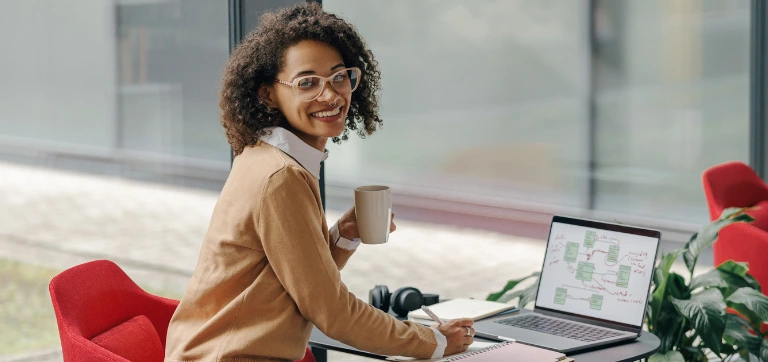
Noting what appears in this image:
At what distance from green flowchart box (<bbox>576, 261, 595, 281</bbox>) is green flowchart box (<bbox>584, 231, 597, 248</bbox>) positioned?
0.16ft

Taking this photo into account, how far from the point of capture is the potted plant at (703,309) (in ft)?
10.1

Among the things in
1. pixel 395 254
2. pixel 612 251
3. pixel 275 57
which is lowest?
pixel 395 254

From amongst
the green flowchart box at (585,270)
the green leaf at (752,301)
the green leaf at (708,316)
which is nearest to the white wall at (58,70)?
the green flowchart box at (585,270)

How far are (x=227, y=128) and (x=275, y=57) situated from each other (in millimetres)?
198

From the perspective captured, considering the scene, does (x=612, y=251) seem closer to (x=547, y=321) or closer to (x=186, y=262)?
(x=547, y=321)

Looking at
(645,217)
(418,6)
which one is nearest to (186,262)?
(418,6)

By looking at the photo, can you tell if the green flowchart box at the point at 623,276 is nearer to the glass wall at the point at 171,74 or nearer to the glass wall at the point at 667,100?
the glass wall at the point at 171,74

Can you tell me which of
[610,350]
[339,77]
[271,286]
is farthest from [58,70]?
[610,350]

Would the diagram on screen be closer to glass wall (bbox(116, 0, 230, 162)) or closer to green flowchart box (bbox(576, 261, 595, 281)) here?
green flowchart box (bbox(576, 261, 595, 281))

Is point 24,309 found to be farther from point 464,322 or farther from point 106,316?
point 464,322

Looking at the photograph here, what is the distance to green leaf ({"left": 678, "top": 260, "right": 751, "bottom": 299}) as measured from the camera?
328 cm

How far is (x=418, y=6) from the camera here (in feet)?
21.2

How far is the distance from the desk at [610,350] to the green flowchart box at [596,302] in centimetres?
13

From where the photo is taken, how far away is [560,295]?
256 centimetres
